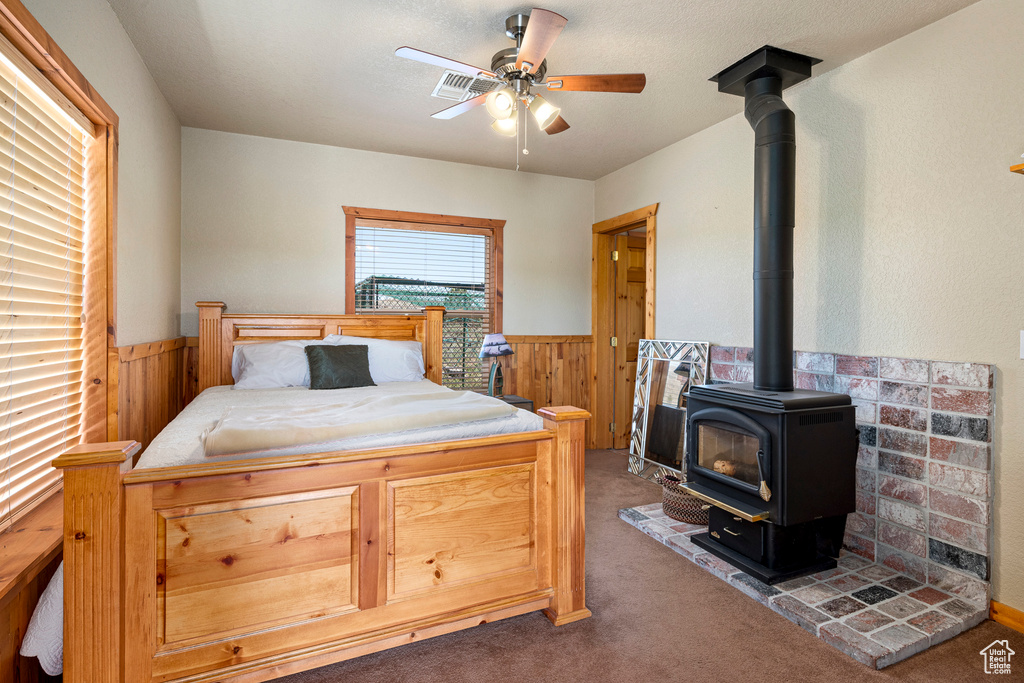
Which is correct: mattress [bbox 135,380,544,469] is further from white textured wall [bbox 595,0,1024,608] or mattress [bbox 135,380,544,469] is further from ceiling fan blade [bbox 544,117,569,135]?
white textured wall [bbox 595,0,1024,608]

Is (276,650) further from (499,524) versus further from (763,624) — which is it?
(763,624)

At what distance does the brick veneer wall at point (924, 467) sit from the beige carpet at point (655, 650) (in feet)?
1.02

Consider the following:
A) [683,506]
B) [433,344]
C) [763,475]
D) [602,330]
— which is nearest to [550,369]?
[602,330]

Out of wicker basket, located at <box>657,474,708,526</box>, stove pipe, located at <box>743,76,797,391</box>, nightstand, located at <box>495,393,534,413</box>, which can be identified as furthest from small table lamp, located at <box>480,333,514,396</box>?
stove pipe, located at <box>743,76,797,391</box>

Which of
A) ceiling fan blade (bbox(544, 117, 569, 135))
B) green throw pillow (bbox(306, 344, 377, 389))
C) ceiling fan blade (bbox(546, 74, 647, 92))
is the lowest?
green throw pillow (bbox(306, 344, 377, 389))

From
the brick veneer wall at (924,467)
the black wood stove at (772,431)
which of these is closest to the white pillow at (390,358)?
the black wood stove at (772,431)

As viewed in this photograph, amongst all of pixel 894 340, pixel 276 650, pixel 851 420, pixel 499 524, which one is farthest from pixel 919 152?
pixel 276 650

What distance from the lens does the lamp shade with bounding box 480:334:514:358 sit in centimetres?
416

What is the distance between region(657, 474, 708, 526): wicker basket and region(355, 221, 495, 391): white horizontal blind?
2029mm

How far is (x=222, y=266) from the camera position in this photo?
3781mm

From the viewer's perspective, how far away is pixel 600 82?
227 centimetres

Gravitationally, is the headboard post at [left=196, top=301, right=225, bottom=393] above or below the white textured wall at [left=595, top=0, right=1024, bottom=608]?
below

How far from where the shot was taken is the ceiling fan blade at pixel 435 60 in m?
2.01

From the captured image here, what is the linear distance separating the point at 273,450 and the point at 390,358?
1902 mm
